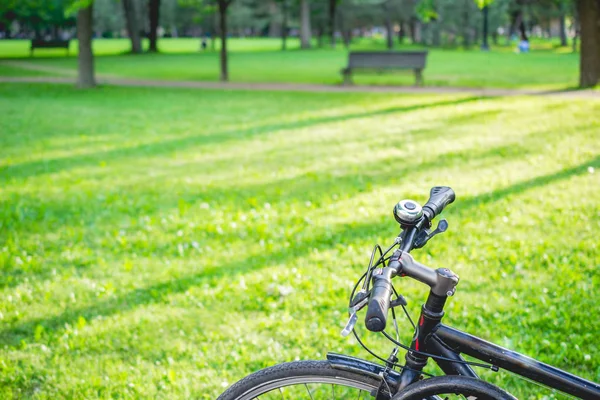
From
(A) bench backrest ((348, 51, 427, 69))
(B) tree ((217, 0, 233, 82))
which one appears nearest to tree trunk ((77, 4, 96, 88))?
(B) tree ((217, 0, 233, 82))

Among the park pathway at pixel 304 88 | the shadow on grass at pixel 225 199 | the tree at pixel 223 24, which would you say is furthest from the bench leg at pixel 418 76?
the shadow on grass at pixel 225 199

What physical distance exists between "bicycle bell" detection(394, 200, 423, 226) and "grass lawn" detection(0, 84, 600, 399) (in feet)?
7.56

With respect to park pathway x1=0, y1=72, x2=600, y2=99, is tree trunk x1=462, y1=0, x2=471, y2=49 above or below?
above

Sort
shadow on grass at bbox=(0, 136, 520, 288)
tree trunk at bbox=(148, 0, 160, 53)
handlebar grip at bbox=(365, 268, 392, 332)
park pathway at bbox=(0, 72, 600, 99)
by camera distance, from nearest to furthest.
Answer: handlebar grip at bbox=(365, 268, 392, 332), shadow on grass at bbox=(0, 136, 520, 288), park pathway at bbox=(0, 72, 600, 99), tree trunk at bbox=(148, 0, 160, 53)

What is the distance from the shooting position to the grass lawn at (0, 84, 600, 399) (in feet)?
13.4

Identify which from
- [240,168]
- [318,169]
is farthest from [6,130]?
[318,169]

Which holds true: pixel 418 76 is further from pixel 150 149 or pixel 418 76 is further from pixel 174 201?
pixel 174 201

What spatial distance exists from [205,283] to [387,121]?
889cm

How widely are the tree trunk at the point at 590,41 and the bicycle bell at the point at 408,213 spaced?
58.8ft

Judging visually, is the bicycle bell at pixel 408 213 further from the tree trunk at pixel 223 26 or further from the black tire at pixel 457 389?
the tree trunk at pixel 223 26

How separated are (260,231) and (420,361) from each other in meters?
4.45

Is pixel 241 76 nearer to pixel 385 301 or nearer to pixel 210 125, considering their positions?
pixel 210 125

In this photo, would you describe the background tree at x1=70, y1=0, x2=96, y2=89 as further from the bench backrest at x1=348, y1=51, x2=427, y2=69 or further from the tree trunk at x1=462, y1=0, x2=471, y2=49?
the tree trunk at x1=462, y1=0, x2=471, y2=49

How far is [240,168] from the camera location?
9133 mm
